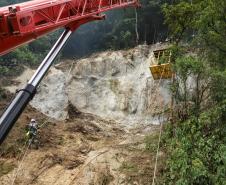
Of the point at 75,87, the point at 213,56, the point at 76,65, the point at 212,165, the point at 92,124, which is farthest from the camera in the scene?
the point at 76,65

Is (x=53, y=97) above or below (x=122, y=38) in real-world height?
above

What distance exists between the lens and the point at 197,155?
1179cm

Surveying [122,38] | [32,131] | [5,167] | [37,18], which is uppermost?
[37,18]

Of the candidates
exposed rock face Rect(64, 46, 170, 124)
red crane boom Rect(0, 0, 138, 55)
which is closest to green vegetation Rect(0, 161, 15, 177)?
red crane boom Rect(0, 0, 138, 55)

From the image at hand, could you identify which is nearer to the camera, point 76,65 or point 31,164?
point 31,164

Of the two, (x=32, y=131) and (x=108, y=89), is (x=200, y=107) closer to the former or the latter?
(x=32, y=131)

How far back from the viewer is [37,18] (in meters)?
9.60

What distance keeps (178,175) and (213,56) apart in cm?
584

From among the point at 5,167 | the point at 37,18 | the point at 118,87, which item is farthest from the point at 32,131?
the point at 37,18

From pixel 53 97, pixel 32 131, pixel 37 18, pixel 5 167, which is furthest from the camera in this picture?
pixel 53 97

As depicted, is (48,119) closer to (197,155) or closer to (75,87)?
(75,87)

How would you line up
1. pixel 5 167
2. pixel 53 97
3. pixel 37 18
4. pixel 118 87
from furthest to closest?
pixel 118 87 → pixel 53 97 → pixel 5 167 → pixel 37 18

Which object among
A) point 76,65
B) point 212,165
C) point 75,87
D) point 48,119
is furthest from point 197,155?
point 76,65

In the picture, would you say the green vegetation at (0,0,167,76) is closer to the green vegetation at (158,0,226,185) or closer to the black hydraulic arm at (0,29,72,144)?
the green vegetation at (158,0,226,185)
